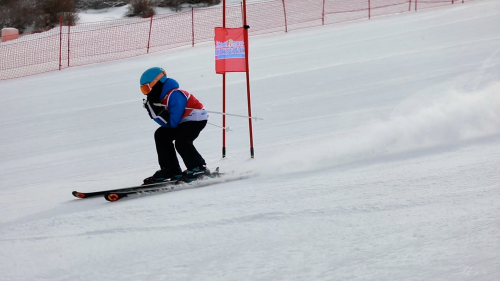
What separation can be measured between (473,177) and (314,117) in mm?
4222

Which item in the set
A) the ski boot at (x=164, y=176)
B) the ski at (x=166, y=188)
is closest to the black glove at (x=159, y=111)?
the ski boot at (x=164, y=176)

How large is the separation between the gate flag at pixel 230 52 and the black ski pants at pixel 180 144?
4.50ft

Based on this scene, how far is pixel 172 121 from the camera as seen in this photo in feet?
17.1

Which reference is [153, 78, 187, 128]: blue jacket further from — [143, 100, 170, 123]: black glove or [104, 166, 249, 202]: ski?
[104, 166, 249, 202]: ski

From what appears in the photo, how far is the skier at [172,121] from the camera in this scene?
17.0 ft

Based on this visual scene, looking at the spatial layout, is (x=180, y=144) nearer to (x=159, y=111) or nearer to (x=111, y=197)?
(x=159, y=111)

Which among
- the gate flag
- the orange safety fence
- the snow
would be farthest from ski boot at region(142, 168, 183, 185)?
the orange safety fence

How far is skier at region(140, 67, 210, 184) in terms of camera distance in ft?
17.0

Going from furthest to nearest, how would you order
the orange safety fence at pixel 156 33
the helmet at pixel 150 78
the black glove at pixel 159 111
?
the orange safety fence at pixel 156 33, the black glove at pixel 159 111, the helmet at pixel 150 78

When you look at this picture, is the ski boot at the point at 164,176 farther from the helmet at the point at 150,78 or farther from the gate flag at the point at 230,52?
the gate flag at the point at 230,52

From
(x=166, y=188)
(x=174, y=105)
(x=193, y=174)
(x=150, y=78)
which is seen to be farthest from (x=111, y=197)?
(x=150, y=78)

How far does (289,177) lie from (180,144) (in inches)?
50.8

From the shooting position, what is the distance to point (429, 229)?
11.6 ft

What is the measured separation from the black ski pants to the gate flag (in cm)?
137
